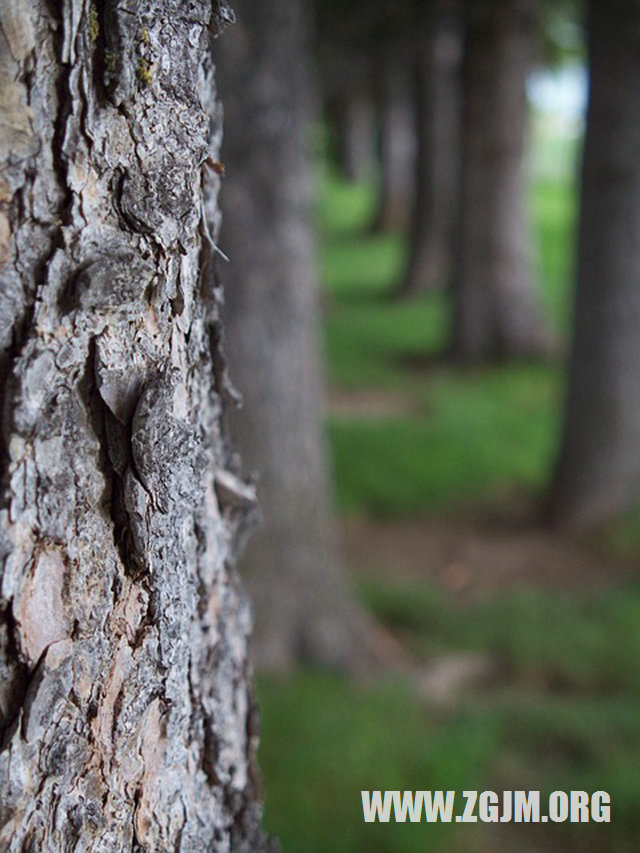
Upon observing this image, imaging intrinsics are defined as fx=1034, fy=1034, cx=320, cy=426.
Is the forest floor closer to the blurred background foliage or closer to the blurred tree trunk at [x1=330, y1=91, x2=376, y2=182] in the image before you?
the blurred background foliage

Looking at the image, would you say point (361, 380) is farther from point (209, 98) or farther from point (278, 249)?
point (209, 98)

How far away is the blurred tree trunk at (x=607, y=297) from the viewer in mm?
5832

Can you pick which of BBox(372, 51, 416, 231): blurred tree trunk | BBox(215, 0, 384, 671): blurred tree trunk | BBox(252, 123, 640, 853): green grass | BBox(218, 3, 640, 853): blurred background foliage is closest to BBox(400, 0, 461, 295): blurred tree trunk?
BBox(218, 3, 640, 853): blurred background foliage

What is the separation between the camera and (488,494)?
6.89m

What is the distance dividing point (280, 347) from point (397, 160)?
1696cm

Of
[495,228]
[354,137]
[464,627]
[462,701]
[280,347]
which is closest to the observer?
[462,701]

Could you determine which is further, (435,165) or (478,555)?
(435,165)

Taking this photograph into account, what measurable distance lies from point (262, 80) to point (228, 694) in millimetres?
Result: 3367

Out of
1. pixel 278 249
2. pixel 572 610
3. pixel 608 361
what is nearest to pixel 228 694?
pixel 278 249

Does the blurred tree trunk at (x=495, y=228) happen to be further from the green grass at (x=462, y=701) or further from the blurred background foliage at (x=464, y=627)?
the green grass at (x=462, y=701)

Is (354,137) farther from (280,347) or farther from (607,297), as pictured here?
(280,347)

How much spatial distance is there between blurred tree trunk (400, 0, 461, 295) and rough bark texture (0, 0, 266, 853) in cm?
1236

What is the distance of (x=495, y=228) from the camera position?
10.8 metres

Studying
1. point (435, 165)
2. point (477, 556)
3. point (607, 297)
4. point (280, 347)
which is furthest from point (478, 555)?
point (435, 165)
